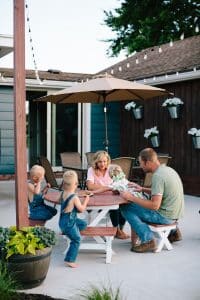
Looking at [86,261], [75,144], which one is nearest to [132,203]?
[86,261]

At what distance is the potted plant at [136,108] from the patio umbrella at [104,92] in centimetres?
219

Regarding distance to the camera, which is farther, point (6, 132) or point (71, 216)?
point (6, 132)

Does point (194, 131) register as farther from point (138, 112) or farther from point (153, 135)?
point (138, 112)

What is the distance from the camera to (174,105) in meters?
10.0

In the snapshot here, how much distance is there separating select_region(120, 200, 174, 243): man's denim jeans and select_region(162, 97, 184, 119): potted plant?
5128 millimetres

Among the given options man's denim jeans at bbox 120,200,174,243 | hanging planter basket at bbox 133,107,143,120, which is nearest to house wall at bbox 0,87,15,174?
hanging planter basket at bbox 133,107,143,120

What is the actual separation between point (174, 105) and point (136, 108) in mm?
1552

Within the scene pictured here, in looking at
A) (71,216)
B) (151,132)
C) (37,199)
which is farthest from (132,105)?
(71,216)

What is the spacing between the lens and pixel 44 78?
469 inches

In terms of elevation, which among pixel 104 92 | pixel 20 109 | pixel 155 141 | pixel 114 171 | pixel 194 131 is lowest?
pixel 114 171

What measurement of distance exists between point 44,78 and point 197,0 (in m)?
15.4

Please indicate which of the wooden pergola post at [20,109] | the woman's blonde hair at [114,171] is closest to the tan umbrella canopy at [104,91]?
the woman's blonde hair at [114,171]

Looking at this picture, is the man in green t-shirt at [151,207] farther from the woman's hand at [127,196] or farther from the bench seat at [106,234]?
the bench seat at [106,234]

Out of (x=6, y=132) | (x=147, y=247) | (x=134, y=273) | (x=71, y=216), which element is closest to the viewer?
(x=134, y=273)
